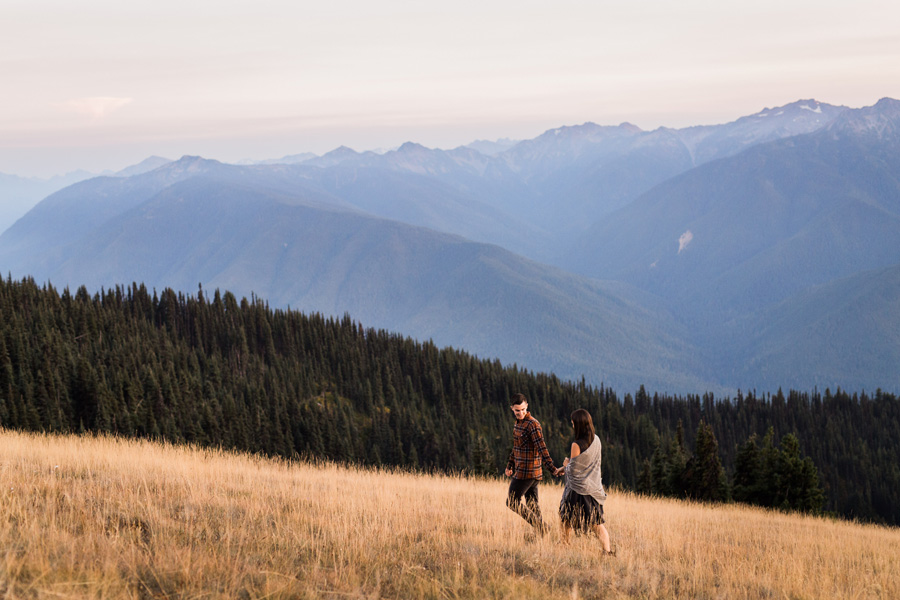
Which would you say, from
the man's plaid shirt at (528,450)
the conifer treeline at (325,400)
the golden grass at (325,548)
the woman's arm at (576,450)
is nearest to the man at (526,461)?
the man's plaid shirt at (528,450)

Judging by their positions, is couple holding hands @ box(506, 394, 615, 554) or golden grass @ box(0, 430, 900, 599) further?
couple holding hands @ box(506, 394, 615, 554)

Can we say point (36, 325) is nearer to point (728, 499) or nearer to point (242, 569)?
point (728, 499)

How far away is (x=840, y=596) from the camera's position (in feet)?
34.2

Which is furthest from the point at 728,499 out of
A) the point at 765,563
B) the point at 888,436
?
the point at 888,436

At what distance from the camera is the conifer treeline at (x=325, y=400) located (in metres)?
79.4

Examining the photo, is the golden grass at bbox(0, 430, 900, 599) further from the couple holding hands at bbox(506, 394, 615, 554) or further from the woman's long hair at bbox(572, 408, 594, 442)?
the woman's long hair at bbox(572, 408, 594, 442)

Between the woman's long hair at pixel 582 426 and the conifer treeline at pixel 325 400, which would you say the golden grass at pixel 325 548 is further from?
the conifer treeline at pixel 325 400

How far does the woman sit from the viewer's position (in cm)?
1255

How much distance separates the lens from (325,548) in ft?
34.0

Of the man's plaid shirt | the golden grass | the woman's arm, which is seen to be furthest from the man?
the woman's arm

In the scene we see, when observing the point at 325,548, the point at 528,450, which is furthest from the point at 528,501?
the point at 325,548

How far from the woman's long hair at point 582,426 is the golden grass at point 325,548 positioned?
2.05m

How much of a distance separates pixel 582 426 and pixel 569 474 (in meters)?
1.08

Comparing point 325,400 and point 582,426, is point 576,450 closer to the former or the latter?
point 582,426
